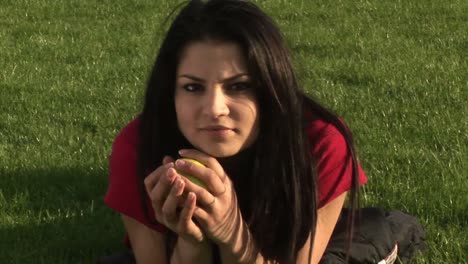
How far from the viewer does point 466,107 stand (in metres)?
7.82

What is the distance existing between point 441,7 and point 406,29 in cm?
146

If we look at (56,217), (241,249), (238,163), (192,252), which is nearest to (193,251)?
(192,252)

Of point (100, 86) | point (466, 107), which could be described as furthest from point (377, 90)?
point (100, 86)

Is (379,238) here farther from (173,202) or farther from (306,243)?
(173,202)

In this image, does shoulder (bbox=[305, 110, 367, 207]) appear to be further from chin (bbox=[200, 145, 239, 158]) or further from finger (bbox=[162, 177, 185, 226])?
finger (bbox=[162, 177, 185, 226])

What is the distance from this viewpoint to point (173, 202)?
353 centimetres

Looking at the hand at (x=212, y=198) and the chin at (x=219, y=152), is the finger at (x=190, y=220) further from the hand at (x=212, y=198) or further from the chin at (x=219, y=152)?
the chin at (x=219, y=152)

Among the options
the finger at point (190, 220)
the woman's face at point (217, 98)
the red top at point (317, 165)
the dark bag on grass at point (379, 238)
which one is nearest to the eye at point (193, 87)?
the woman's face at point (217, 98)

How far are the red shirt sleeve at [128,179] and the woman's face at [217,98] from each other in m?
0.56

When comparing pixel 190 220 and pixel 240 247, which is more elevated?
pixel 190 220

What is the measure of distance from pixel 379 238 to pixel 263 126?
139cm

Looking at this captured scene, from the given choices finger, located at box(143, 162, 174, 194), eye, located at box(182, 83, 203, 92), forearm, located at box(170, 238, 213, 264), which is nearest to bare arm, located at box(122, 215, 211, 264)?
forearm, located at box(170, 238, 213, 264)

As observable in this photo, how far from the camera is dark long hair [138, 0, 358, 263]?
150 inches

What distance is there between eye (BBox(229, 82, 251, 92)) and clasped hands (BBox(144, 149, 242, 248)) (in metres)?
0.27
